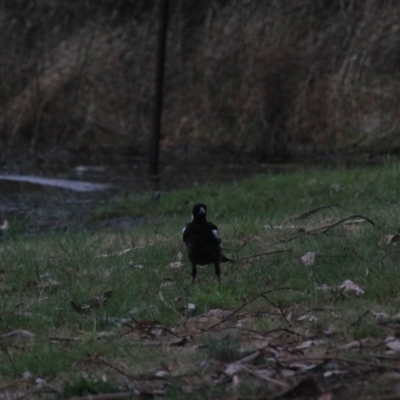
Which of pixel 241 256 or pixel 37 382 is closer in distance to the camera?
pixel 37 382

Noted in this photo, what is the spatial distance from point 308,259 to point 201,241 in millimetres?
960

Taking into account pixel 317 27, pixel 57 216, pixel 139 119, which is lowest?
pixel 57 216

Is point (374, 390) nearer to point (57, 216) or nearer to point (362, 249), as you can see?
point (362, 249)

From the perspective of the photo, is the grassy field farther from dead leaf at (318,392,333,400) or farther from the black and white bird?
the black and white bird

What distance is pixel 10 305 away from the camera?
313 inches

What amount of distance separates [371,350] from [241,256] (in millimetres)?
3395

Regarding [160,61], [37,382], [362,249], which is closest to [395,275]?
[362,249]

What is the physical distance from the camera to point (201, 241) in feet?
26.1

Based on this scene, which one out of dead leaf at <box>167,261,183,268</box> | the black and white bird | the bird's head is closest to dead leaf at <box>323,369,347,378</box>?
the black and white bird

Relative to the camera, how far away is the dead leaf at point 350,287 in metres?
6.94

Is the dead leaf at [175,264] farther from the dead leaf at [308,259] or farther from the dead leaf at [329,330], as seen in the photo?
the dead leaf at [329,330]

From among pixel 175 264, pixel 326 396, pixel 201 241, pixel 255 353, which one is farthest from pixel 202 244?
pixel 326 396

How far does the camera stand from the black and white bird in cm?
792

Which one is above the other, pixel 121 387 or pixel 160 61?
pixel 160 61
